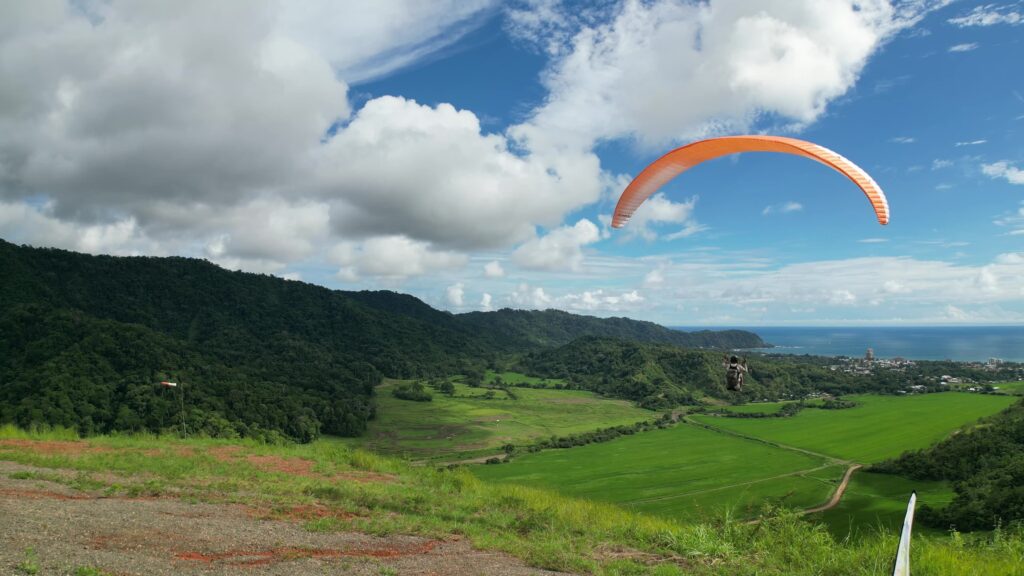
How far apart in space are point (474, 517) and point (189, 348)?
271ft

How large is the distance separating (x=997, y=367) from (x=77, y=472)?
769 feet

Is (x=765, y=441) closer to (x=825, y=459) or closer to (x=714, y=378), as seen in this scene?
(x=825, y=459)

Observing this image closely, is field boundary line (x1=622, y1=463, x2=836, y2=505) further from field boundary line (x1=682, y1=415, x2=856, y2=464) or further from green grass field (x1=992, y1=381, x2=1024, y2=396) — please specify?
green grass field (x1=992, y1=381, x2=1024, y2=396)

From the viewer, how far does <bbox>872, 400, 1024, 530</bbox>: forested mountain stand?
29353 millimetres

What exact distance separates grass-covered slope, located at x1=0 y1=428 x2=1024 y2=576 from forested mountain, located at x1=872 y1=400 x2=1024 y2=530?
55.4 ft

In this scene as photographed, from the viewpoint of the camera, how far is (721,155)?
51.1 ft

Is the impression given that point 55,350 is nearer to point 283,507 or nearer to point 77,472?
point 77,472

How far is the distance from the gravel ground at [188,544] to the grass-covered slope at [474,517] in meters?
0.28

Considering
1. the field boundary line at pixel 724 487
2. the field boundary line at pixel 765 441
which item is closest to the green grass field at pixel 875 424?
the field boundary line at pixel 765 441

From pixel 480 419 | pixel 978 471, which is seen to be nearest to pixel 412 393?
pixel 480 419

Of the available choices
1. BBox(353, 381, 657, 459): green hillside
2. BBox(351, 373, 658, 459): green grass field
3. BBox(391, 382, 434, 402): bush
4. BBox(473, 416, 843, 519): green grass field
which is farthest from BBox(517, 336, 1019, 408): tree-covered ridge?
BBox(391, 382, 434, 402): bush

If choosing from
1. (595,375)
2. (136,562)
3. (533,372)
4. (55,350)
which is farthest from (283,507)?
(533,372)

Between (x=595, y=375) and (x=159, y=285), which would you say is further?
(x=595, y=375)

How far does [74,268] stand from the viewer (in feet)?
410
